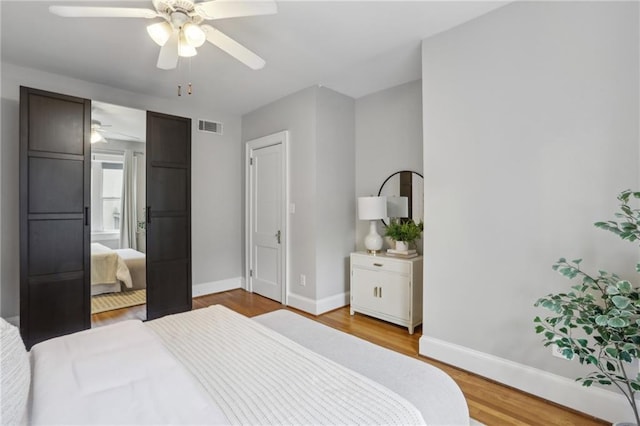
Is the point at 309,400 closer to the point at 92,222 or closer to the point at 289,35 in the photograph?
the point at 289,35

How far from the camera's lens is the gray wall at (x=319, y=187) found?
11.5 ft

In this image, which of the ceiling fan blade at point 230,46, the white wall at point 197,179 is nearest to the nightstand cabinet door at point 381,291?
the white wall at point 197,179

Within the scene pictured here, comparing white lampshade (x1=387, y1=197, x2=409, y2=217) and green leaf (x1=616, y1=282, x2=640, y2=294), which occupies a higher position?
white lampshade (x1=387, y1=197, x2=409, y2=217)

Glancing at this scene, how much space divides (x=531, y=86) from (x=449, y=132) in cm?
57

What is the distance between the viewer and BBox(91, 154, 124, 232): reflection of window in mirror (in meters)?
3.02

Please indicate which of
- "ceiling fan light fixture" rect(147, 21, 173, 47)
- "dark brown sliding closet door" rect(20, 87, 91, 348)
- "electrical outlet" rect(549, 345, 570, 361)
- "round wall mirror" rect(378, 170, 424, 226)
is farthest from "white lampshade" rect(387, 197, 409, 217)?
"dark brown sliding closet door" rect(20, 87, 91, 348)

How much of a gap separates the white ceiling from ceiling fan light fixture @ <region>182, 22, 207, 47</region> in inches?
19.0

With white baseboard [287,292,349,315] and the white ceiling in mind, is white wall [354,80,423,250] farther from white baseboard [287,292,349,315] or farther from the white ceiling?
white baseboard [287,292,349,315]

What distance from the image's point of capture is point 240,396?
1053 millimetres

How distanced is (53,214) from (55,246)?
29 cm

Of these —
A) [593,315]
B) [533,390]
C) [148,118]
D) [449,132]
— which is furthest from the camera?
[148,118]

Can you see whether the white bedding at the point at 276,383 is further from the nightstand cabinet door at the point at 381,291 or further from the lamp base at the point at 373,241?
the lamp base at the point at 373,241

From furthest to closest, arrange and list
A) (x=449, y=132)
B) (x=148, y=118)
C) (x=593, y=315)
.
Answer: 1. (x=148, y=118)
2. (x=449, y=132)
3. (x=593, y=315)

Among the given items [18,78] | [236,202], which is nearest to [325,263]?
[236,202]
